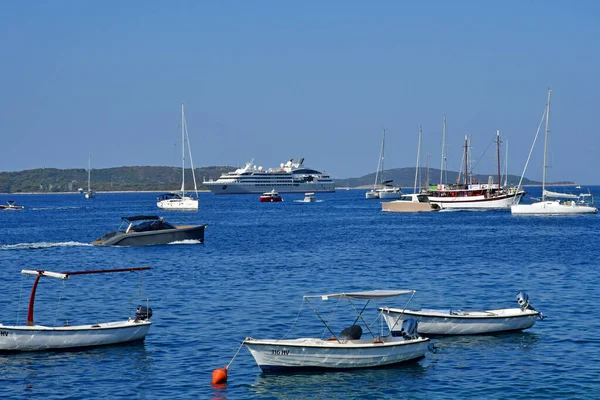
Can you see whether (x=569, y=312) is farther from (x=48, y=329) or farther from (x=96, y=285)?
(x=96, y=285)

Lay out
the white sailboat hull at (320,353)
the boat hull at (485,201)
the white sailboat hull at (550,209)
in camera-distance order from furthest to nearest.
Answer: the boat hull at (485,201) → the white sailboat hull at (550,209) → the white sailboat hull at (320,353)

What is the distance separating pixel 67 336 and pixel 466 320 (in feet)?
43.5

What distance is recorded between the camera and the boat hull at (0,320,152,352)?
86.4ft

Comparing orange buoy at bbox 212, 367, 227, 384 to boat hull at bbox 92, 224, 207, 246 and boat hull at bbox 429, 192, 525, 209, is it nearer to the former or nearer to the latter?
boat hull at bbox 92, 224, 207, 246

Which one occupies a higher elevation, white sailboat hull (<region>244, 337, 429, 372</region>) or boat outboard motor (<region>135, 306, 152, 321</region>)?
boat outboard motor (<region>135, 306, 152, 321</region>)

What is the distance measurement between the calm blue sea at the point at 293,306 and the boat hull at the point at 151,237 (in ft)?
2.71

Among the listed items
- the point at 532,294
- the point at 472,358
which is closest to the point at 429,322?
the point at 472,358

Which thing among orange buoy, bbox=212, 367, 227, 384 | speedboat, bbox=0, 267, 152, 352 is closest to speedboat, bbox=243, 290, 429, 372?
orange buoy, bbox=212, 367, 227, 384

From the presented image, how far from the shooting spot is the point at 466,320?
95.0 ft

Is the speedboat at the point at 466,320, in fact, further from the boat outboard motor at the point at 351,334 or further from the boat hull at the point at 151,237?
the boat hull at the point at 151,237

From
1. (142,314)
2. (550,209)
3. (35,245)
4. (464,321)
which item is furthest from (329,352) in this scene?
(550,209)

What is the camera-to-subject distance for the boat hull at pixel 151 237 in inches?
2539

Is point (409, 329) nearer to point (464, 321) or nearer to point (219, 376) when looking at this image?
point (464, 321)

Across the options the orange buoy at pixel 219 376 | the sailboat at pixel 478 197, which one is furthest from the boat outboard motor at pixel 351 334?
the sailboat at pixel 478 197
